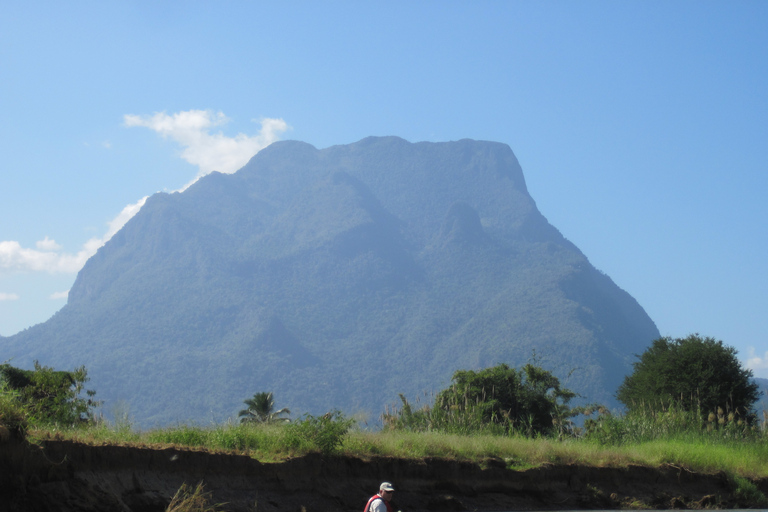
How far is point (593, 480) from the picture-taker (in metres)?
19.0

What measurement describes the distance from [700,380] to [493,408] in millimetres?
10944

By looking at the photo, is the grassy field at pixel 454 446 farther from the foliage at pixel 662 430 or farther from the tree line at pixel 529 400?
the tree line at pixel 529 400

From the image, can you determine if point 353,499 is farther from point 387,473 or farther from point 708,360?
point 708,360

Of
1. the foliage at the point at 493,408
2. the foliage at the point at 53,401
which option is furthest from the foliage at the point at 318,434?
the foliage at the point at 493,408

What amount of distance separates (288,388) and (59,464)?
177 m

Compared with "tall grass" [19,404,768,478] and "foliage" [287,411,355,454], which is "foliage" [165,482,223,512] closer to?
"tall grass" [19,404,768,478]

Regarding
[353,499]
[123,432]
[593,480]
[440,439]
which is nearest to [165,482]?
[123,432]

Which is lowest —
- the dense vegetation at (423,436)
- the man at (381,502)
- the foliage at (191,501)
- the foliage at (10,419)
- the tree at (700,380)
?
the foliage at (191,501)

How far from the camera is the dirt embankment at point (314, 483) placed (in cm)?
1169

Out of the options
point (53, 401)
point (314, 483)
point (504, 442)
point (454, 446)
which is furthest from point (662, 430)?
point (53, 401)

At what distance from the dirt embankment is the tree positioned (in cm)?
1253

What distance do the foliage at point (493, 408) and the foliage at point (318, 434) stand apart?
5364 mm

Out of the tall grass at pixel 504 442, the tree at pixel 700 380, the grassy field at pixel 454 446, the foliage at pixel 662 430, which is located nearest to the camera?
the grassy field at pixel 454 446

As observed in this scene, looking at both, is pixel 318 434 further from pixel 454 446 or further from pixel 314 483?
pixel 454 446
